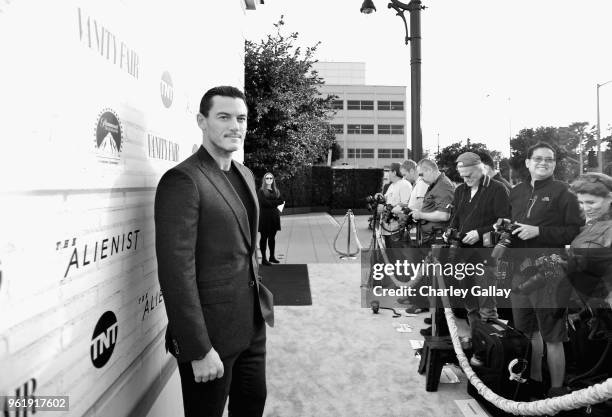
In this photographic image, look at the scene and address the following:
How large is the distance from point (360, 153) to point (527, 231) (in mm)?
71131

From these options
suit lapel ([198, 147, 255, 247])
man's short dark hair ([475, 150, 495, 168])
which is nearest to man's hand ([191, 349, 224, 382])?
A: suit lapel ([198, 147, 255, 247])

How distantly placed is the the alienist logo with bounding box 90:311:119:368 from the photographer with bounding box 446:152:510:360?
335 cm

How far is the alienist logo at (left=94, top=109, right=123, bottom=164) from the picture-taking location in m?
1.60

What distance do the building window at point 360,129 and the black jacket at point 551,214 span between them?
7058 centimetres

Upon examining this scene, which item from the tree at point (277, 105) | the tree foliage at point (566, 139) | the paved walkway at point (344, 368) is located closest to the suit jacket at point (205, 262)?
the paved walkway at point (344, 368)

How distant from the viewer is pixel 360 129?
72625mm

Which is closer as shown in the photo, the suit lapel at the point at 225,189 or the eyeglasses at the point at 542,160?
the suit lapel at the point at 225,189

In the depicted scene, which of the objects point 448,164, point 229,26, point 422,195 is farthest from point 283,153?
point 448,164

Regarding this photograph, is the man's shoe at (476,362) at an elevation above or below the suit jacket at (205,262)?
below

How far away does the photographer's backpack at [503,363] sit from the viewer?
2.98 m

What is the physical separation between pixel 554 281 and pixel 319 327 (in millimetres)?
2732

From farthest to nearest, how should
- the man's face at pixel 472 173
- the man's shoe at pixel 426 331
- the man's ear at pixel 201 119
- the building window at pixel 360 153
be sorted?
the building window at pixel 360 153
the man's shoe at pixel 426 331
the man's face at pixel 472 173
the man's ear at pixel 201 119

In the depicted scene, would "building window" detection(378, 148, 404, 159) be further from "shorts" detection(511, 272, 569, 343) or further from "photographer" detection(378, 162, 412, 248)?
"shorts" detection(511, 272, 569, 343)

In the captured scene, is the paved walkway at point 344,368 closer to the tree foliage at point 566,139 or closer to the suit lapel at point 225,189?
the suit lapel at point 225,189
